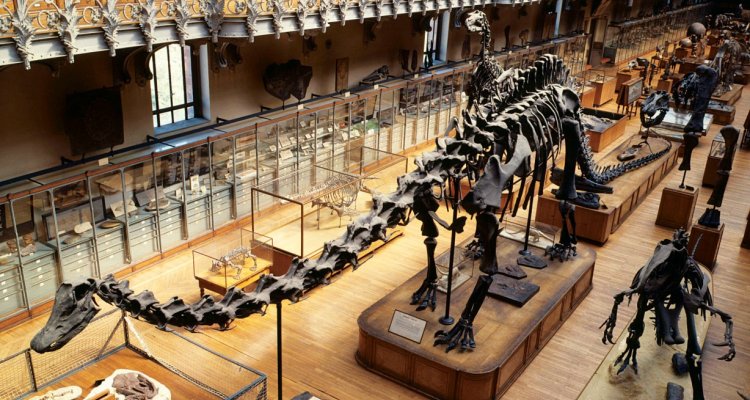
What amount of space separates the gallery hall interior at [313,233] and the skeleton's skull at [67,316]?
2 centimetres

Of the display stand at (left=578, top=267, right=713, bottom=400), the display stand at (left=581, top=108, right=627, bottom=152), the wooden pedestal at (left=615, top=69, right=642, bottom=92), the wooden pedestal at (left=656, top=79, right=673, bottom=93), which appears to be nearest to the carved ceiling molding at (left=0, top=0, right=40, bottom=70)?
the display stand at (left=578, top=267, right=713, bottom=400)

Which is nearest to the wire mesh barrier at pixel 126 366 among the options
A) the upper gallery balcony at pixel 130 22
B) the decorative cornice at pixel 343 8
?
the upper gallery balcony at pixel 130 22

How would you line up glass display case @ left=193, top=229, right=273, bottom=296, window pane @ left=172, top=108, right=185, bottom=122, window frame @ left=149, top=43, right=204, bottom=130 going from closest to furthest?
glass display case @ left=193, top=229, right=273, bottom=296
window frame @ left=149, top=43, right=204, bottom=130
window pane @ left=172, top=108, right=185, bottom=122

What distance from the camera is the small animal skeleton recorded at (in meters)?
10.7

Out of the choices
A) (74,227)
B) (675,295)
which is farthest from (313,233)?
(675,295)

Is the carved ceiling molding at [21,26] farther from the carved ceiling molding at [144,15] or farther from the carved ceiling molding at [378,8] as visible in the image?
the carved ceiling molding at [378,8]

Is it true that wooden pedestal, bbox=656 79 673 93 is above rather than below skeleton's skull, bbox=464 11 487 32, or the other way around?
below

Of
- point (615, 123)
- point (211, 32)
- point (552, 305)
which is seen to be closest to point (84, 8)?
point (211, 32)

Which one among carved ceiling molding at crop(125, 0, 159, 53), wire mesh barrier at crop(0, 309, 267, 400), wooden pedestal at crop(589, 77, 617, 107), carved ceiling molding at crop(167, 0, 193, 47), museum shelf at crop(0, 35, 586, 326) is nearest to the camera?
wire mesh barrier at crop(0, 309, 267, 400)

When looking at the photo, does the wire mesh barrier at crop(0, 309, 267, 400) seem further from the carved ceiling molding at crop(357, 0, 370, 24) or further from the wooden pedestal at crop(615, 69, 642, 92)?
the wooden pedestal at crop(615, 69, 642, 92)

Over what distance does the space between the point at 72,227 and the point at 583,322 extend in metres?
8.19

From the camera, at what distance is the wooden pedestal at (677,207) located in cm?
1395

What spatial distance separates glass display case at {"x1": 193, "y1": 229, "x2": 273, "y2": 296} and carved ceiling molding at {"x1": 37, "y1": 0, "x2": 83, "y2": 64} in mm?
3581

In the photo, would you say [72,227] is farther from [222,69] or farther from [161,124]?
[222,69]
